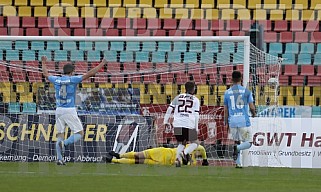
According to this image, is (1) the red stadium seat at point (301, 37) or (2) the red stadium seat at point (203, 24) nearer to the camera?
(1) the red stadium seat at point (301, 37)

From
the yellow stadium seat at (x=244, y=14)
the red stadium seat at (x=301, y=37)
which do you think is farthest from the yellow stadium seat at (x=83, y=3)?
the red stadium seat at (x=301, y=37)

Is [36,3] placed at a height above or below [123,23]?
above

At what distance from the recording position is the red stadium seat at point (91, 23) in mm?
23953

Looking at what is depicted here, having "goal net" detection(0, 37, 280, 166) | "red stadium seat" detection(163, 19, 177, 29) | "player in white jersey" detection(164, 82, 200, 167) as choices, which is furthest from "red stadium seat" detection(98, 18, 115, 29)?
"player in white jersey" detection(164, 82, 200, 167)

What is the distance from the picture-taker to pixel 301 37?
23938 mm

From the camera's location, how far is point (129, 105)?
18234 mm

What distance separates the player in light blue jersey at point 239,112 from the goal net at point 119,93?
134 cm

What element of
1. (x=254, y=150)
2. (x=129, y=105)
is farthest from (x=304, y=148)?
(x=129, y=105)

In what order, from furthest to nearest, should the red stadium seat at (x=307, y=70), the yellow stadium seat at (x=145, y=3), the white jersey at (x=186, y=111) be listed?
the yellow stadium seat at (x=145, y=3), the red stadium seat at (x=307, y=70), the white jersey at (x=186, y=111)

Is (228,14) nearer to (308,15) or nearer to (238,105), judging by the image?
(308,15)

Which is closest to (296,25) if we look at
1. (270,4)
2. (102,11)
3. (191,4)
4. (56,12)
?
(270,4)

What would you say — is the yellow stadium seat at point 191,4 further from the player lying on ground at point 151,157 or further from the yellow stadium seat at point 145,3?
the player lying on ground at point 151,157

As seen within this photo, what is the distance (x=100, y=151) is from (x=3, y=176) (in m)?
4.70

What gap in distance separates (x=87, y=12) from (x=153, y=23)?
1879 millimetres
